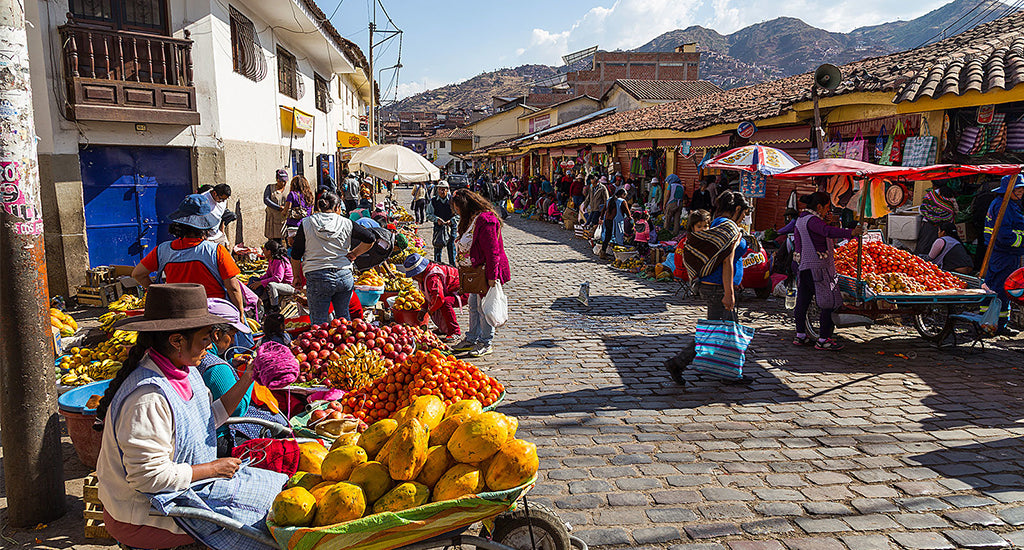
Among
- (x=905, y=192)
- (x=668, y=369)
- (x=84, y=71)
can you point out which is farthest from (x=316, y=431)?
(x=84, y=71)

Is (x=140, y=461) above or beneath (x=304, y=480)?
above

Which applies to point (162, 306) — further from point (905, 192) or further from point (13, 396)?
point (905, 192)

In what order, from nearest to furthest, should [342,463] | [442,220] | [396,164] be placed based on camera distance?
[342,463] → [442,220] → [396,164]

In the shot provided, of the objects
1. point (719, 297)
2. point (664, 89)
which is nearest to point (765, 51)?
point (664, 89)

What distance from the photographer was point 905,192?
27.7 ft

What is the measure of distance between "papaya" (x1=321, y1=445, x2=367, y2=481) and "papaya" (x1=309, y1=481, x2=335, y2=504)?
0.13 ft

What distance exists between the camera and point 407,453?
279 cm

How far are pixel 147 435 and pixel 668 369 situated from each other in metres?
4.75

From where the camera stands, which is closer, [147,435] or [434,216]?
[147,435]

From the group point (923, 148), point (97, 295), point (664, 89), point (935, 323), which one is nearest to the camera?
point (935, 323)

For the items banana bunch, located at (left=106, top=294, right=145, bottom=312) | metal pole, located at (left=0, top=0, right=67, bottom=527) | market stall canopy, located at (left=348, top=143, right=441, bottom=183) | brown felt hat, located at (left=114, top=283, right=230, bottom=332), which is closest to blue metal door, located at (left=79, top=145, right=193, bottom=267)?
banana bunch, located at (left=106, top=294, right=145, bottom=312)

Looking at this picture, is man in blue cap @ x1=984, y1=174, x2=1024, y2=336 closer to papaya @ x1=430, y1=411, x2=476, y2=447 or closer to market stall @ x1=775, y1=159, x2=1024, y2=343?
market stall @ x1=775, y1=159, x2=1024, y2=343

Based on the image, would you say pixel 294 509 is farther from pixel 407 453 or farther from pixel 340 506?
pixel 407 453

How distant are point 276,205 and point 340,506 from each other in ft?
32.0
